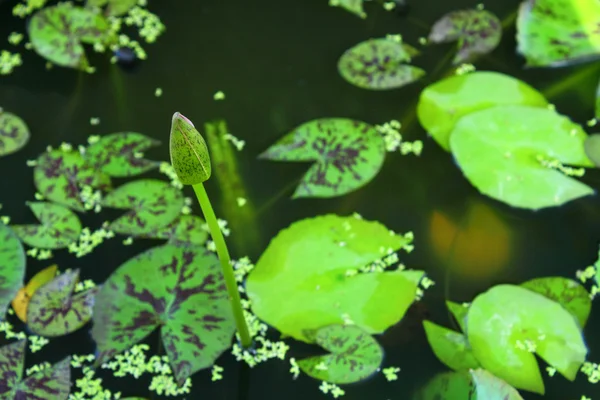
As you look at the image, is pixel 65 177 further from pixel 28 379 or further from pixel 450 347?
pixel 450 347

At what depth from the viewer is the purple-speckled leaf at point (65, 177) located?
5.93ft

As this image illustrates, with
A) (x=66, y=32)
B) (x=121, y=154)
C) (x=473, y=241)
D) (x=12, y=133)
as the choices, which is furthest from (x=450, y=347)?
(x=66, y=32)

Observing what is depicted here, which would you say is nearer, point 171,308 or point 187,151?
point 187,151

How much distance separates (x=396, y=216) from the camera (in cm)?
176

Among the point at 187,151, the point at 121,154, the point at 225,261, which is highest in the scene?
the point at 187,151

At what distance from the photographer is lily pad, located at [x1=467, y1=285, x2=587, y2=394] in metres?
1.48

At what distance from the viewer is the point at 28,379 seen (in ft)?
4.96

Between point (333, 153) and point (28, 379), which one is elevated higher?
point (333, 153)

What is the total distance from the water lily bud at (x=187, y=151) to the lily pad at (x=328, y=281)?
546mm

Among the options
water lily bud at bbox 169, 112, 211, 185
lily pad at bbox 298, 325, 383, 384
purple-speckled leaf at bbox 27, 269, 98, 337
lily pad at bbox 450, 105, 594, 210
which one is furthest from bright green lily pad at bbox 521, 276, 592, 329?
purple-speckled leaf at bbox 27, 269, 98, 337

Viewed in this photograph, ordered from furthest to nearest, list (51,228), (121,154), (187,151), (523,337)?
(121,154), (51,228), (523,337), (187,151)

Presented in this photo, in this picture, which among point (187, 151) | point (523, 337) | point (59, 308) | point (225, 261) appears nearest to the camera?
point (187, 151)

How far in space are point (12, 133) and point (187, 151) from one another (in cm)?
113

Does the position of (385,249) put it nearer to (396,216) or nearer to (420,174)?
(396,216)
